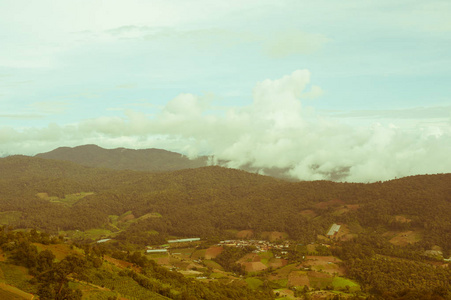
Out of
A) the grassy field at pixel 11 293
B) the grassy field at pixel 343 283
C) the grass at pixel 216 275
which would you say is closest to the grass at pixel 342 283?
the grassy field at pixel 343 283

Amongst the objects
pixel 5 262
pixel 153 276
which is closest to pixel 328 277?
pixel 153 276

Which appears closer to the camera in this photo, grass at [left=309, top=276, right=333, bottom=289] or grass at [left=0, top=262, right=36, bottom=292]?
grass at [left=0, top=262, right=36, bottom=292]

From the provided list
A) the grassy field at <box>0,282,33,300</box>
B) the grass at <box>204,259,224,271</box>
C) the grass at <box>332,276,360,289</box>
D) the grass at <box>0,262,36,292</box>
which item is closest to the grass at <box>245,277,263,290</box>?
the grass at <box>204,259,224,271</box>

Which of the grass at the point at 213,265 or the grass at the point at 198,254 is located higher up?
the grass at the point at 198,254

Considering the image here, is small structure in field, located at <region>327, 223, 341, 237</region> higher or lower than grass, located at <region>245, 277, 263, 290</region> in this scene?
higher

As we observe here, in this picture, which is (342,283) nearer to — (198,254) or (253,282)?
(253,282)

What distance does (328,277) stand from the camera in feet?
425

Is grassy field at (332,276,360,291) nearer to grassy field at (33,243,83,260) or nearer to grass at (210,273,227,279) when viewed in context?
grass at (210,273,227,279)

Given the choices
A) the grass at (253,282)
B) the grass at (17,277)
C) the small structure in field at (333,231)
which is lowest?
the grass at (253,282)

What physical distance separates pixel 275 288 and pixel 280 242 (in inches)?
2637

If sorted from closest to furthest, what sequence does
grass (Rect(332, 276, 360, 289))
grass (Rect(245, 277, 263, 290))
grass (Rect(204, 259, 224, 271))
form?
grass (Rect(332, 276, 360, 289)) → grass (Rect(245, 277, 263, 290)) → grass (Rect(204, 259, 224, 271))

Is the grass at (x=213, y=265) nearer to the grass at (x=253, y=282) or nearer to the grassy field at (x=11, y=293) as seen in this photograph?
the grass at (x=253, y=282)

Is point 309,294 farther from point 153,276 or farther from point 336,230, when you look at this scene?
point 336,230

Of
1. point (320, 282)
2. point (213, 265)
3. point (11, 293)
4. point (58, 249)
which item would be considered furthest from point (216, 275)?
point (11, 293)
